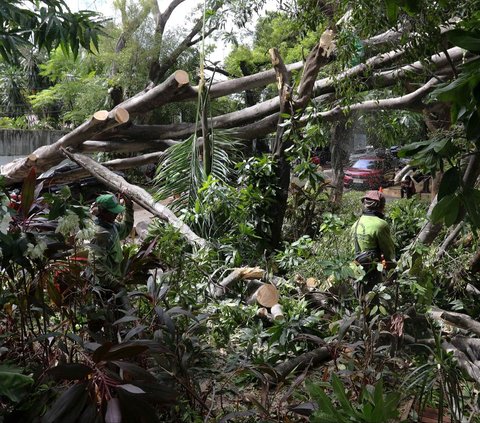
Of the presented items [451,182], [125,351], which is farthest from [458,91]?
[125,351]

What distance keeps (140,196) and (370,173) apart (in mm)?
9826

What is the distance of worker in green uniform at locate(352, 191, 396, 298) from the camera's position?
4961mm

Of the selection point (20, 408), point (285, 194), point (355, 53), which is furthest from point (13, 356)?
point (285, 194)

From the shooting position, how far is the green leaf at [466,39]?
71.2 inches

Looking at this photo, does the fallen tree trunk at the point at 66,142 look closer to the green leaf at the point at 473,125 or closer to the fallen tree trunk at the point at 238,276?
the fallen tree trunk at the point at 238,276

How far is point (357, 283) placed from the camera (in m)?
4.73

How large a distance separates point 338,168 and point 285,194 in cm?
562

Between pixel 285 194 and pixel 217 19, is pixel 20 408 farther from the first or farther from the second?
pixel 217 19

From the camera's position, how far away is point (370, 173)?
15.8 m

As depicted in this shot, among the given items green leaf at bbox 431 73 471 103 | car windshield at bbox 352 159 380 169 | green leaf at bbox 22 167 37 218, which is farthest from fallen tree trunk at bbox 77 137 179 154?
car windshield at bbox 352 159 380 169

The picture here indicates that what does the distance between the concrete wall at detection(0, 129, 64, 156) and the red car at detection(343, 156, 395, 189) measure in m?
8.06

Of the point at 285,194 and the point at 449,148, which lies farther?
the point at 285,194

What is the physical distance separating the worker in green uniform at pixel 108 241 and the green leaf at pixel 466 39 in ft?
6.91

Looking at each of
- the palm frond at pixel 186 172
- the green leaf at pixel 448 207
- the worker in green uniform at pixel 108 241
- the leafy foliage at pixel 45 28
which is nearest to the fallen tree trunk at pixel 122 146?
the palm frond at pixel 186 172
